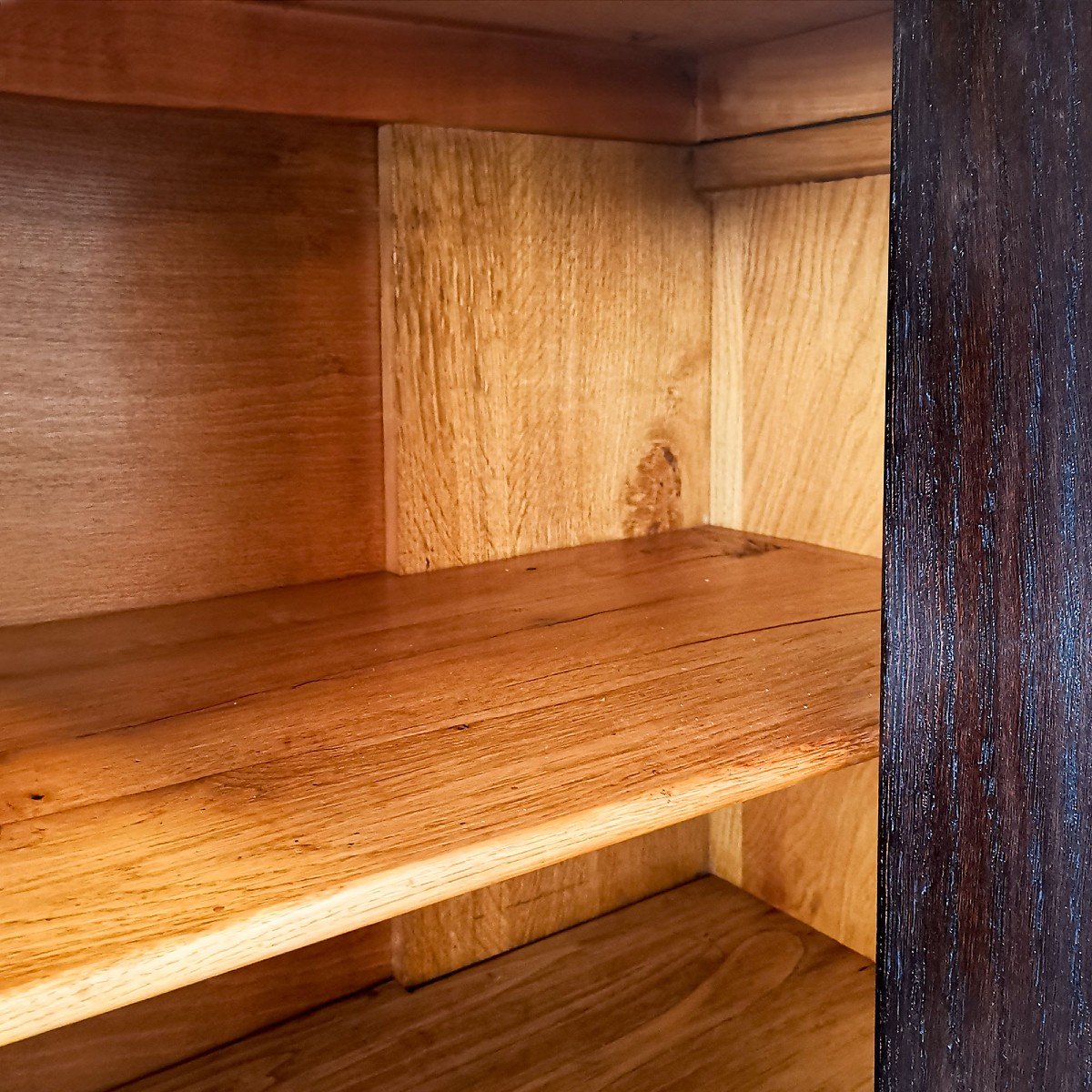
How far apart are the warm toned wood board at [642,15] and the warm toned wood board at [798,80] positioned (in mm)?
15

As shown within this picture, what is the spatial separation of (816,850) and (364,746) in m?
0.66

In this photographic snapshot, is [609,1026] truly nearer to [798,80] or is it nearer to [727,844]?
[727,844]

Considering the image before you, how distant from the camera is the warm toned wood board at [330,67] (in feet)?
2.56

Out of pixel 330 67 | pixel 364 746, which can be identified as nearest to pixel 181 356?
pixel 330 67

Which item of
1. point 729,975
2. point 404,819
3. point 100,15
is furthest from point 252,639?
point 729,975

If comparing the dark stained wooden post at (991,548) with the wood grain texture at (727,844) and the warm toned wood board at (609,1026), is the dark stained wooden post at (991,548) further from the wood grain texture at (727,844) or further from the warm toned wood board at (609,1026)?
the wood grain texture at (727,844)

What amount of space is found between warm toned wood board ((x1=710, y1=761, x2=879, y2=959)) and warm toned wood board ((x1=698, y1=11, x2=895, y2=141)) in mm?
566

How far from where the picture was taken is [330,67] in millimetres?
875

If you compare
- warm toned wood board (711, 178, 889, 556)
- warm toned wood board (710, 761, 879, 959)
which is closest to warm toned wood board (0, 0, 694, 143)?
warm toned wood board (711, 178, 889, 556)

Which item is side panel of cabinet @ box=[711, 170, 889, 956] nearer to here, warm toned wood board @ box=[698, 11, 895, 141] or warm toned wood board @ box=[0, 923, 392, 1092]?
warm toned wood board @ box=[698, 11, 895, 141]

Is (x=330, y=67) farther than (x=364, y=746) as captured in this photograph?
Yes

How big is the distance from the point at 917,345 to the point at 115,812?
43 cm

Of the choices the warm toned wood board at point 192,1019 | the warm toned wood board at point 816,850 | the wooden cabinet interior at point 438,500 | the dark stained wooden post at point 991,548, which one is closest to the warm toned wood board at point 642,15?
the wooden cabinet interior at point 438,500

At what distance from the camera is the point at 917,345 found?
0.56 metres
